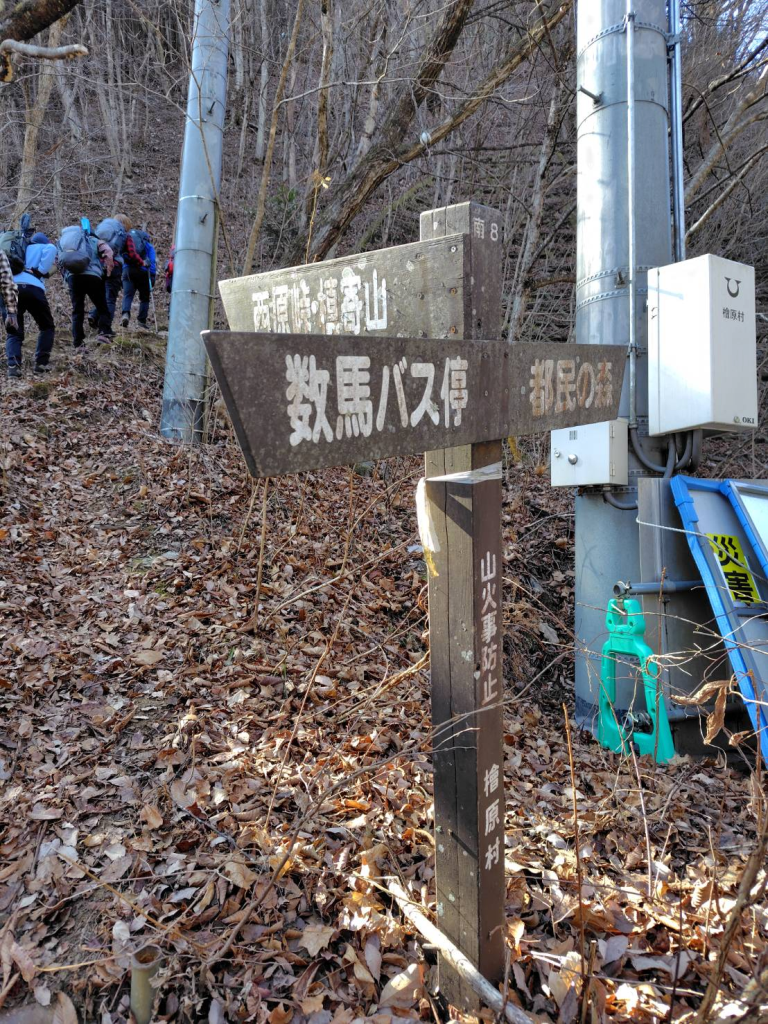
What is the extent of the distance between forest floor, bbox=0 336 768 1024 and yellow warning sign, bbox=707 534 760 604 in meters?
1.14

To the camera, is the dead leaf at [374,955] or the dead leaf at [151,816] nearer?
the dead leaf at [374,955]

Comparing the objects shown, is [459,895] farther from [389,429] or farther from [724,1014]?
[389,429]

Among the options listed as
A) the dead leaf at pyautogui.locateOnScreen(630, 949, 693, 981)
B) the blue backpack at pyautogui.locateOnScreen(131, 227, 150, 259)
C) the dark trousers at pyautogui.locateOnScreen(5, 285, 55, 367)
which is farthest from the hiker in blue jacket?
the dead leaf at pyautogui.locateOnScreen(630, 949, 693, 981)

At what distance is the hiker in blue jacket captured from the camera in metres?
7.73

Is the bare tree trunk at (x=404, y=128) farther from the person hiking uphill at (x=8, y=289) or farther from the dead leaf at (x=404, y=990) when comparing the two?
the dead leaf at (x=404, y=990)

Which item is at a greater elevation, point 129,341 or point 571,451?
point 129,341

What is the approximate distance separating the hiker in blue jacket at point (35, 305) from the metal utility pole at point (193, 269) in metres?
2.19

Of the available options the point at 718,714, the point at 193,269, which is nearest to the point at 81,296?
the point at 193,269

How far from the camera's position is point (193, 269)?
22.3 feet

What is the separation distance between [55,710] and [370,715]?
180 cm

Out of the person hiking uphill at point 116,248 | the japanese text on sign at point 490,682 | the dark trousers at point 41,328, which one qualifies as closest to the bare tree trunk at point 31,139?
the person hiking uphill at point 116,248

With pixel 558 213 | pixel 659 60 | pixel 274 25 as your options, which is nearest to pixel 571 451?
pixel 659 60

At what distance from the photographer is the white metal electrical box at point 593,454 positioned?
4660 millimetres

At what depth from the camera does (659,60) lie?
15.4 ft
